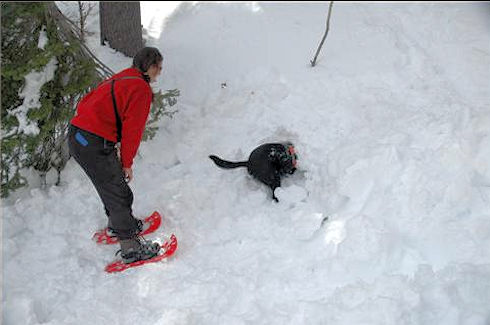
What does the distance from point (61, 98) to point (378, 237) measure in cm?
346

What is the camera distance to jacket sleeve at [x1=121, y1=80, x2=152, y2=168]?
13.4ft

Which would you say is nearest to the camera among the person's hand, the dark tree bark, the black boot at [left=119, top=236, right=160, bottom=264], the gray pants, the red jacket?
the red jacket

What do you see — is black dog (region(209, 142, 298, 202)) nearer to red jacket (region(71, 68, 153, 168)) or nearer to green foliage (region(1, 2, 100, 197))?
red jacket (region(71, 68, 153, 168))

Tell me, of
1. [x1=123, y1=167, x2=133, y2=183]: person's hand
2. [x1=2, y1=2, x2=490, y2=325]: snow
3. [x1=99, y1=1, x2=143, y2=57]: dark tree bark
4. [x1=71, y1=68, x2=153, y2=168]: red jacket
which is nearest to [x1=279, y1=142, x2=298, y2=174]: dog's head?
[x1=2, y1=2, x2=490, y2=325]: snow

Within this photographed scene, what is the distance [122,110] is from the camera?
4.17 meters

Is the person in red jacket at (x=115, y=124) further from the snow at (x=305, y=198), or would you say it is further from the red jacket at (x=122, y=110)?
the snow at (x=305, y=198)

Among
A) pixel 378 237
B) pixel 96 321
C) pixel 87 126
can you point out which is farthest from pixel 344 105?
pixel 96 321

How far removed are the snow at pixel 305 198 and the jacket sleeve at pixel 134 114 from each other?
1.30 meters

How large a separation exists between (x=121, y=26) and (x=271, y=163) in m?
3.35

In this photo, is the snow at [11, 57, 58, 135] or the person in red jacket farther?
the snow at [11, 57, 58, 135]

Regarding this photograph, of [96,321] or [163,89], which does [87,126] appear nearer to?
[96,321]

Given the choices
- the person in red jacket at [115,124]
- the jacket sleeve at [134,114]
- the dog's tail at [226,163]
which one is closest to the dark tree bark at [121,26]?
the dog's tail at [226,163]

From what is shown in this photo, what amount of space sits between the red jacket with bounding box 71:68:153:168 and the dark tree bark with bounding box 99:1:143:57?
10.1 feet

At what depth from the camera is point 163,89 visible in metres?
6.81
